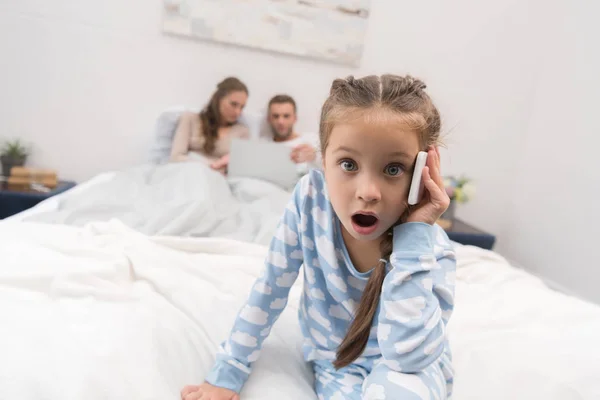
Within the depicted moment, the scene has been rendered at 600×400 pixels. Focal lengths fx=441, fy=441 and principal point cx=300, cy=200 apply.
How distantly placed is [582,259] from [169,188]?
80.9 inches

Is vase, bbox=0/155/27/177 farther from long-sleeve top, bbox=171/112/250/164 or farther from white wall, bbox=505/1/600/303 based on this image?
white wall, bbox=505/1/600/303

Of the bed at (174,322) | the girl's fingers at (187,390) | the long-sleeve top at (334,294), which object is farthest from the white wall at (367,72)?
the girl's fingers at (187,390)

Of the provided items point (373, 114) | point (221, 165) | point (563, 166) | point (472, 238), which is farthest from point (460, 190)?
point (373, 114)

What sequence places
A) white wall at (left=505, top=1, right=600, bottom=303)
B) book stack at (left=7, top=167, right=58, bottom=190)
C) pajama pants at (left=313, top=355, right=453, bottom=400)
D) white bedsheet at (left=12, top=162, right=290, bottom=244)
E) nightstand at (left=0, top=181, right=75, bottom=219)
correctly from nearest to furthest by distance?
1. pajama pants at (left=313, top=355, right=453, bottom=400)
2. white bedsheet at (left=12, top=162, right=290, bottom=244)
3. nightstand at (left=0, top=181, right=75, bottom=219)
4. book stack at (left=7, top=167, right=58, bottom=190)
5. white wall at (left=505, top=1, right=600, bottom=303)

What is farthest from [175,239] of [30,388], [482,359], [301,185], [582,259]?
[582,259]

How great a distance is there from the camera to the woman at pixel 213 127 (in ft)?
7.50

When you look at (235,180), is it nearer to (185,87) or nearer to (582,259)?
(185,87)

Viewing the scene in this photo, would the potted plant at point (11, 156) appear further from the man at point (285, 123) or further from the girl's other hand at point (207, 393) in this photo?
the girl's other hand at point (207, 393)

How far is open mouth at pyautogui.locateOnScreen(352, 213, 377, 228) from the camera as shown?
66 cm

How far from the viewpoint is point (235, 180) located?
2025 millimetres

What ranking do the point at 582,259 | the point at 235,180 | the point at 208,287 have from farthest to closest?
the point at 582,259, the point at 235,180, the point at 208,287

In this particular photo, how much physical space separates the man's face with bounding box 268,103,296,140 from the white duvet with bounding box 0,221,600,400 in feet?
4.50

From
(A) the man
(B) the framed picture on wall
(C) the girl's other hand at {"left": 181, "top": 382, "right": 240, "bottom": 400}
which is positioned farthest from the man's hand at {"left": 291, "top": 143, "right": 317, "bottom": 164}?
(C) the girl's other hand at {"left": 181, "top": 382, "right": 240, "bottom": 400}

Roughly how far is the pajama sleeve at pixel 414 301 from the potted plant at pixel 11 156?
2.32 m
